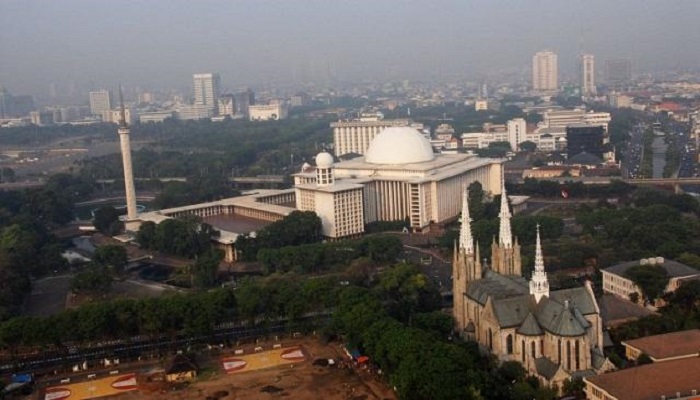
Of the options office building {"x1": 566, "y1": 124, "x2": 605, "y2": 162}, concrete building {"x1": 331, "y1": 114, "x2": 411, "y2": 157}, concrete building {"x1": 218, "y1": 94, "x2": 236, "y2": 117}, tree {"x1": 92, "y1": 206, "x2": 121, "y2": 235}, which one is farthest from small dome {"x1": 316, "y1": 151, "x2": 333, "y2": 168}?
concrete building {"x1": 218, "y1": 94, "x2": 236, "y2": 117}

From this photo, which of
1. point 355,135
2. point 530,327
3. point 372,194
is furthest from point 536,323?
point 355,135

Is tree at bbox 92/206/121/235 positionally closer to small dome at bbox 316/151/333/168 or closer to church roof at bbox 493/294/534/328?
small dome at bbox 316/151/333/168

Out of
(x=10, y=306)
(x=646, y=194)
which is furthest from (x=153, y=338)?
(x=646, y=194)

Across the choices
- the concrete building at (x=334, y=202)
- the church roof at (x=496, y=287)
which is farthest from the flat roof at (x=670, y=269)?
the concrete building at (x=334, y=202)

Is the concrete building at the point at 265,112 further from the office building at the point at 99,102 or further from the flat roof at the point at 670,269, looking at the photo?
the flat roof at the point at 670,269

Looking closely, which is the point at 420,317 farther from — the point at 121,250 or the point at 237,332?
the point at 121,250

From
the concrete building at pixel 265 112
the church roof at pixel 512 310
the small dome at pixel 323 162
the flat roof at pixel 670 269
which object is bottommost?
the flat roof at pixel 670 269
